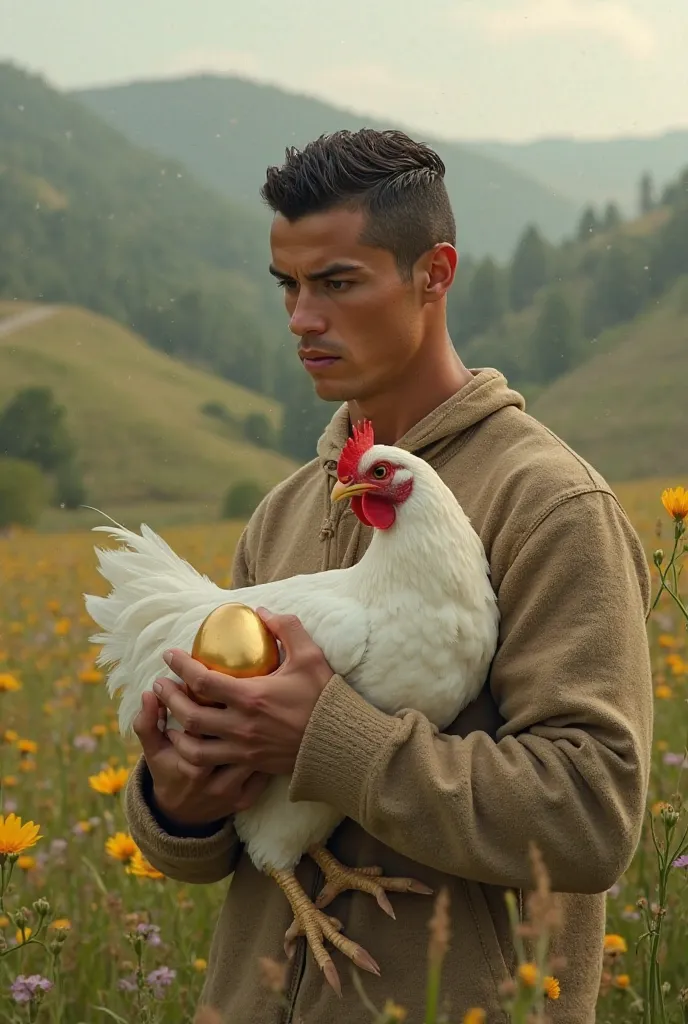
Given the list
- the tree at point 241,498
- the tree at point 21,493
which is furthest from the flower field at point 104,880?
the tree at point 241,498

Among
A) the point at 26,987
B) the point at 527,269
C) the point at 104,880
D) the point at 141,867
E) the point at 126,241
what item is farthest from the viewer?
the point at 126,241

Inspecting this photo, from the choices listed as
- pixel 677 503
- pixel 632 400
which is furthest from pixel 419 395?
pixel 632 400

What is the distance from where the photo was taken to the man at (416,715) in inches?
55.0

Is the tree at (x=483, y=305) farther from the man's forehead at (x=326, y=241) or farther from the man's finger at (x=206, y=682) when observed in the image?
the man's finger at (x=206, y=682)

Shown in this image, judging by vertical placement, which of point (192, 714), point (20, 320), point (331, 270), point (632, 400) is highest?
point (331, 270)

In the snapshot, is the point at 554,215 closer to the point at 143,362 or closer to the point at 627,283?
the point at 627,283

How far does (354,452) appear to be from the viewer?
5.41 ft

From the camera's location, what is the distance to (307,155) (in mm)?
1819

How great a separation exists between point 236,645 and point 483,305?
7.77 meters

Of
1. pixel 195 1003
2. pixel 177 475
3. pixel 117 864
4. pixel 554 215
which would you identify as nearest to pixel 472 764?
pixel 195 1003

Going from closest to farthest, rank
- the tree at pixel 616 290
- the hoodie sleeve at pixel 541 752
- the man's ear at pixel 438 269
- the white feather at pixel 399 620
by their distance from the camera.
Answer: the hoodie sleeve at pixel 541 752 < the white feather at pixel 399 620 < the man's ear at pixel 438 269 < the tree at pixel 616 290

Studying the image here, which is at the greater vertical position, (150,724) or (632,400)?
(150,724)

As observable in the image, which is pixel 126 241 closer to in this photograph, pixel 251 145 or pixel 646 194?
pixel 251 145

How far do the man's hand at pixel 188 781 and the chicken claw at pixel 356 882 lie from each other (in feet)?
0.48
